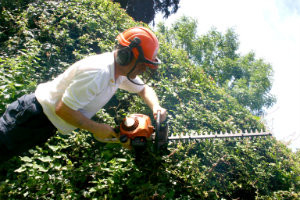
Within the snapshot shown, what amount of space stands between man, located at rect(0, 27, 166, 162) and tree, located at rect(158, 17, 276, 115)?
1316cm

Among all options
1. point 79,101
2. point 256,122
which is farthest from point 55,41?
point 256,122

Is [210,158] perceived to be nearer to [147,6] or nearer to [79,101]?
[79,101]

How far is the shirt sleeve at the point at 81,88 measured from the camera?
4.50 ft

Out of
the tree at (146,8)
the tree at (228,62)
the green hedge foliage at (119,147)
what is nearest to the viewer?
the green hedge foliage at (119,147)

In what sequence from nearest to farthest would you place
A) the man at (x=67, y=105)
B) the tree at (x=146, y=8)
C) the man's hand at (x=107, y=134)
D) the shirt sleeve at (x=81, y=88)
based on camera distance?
the shirt sleeve at (x=81, y=88) → the man at (x=67, y=105) → the man's hand at (x=107, y=134) → the tree at (x=146, y=8)

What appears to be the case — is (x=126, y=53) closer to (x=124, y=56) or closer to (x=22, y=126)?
(x=124, y=56)

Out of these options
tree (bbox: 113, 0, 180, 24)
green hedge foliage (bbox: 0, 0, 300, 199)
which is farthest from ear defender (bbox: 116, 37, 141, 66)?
tree (bbox: 113, 0, 180, 24)

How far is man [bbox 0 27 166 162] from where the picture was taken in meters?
1.47

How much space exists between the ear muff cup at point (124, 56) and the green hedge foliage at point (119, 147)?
3.44 feet

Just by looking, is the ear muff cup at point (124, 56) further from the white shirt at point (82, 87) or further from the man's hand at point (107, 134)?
the man's hand at point (107, 134)

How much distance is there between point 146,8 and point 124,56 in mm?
10899

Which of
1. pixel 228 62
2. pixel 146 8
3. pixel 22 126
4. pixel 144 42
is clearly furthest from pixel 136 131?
pixel 228 62

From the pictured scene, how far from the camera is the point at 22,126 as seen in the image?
1.67 m

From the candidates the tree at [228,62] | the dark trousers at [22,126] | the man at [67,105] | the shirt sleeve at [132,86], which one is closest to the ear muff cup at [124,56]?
the man at [67,105]
